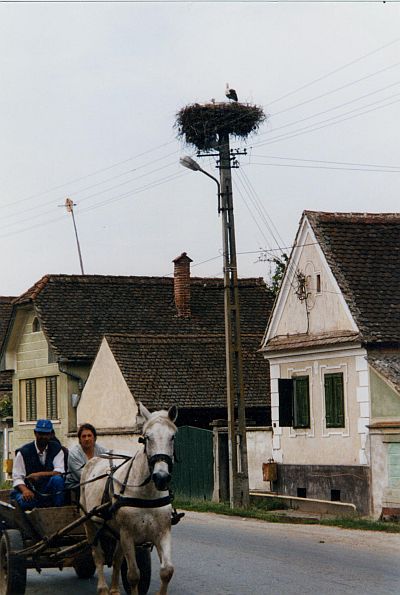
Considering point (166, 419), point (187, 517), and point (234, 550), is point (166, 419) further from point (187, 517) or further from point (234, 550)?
point (187, 517)

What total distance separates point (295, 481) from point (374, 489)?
469 cm

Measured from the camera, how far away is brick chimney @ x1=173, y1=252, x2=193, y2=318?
43750mm

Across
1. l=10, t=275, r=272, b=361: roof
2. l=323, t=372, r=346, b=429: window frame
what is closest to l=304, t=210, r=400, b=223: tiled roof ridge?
l=323, t=372, r=346, b=429: window frame

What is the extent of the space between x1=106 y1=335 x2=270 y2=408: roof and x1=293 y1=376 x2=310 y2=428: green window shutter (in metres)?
5.10

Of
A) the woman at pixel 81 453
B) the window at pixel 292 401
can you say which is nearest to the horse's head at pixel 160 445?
the woman at pixel 81 453

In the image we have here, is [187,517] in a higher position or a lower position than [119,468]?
lower

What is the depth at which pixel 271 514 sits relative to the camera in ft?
85.9

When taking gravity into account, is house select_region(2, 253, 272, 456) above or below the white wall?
above

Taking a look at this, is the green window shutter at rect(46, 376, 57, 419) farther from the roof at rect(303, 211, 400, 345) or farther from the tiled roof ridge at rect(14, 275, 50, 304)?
the roof at rect(303, 211, 400, 345)

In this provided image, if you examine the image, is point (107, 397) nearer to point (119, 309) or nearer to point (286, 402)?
point (286, 402)

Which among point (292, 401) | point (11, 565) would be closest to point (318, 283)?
point (292, 401)

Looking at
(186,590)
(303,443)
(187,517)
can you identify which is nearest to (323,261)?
(303,443)

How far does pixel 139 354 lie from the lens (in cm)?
3547

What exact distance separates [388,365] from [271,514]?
407 centimetres
